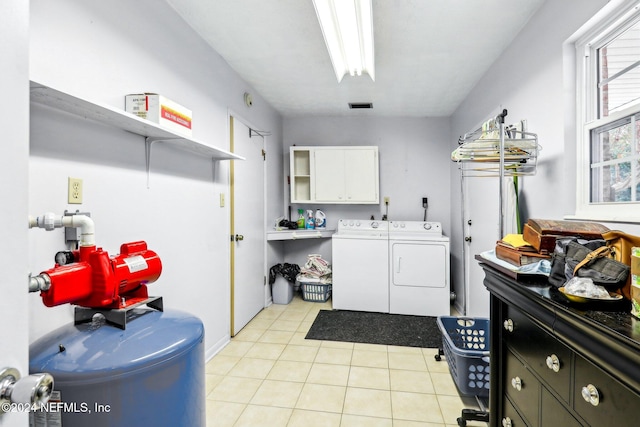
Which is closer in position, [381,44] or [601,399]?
[601,399]

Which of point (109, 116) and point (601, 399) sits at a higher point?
point (109, 116)

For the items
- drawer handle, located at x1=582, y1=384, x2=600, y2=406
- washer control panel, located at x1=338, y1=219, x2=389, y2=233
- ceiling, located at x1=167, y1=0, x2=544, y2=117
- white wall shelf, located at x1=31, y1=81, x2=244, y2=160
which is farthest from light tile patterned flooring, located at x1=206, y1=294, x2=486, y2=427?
ceiling, located at x1=167, y1=0, x2=544, y2=117

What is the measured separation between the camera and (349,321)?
133 inches

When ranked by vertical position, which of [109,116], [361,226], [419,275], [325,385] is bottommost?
A: [325,385]

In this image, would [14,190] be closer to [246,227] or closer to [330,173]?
[246,227]

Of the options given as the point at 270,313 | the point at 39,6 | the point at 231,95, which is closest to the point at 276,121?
the point at 231,95

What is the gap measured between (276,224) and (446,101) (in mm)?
2644

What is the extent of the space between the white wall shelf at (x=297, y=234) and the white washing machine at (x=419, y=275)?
0.98m

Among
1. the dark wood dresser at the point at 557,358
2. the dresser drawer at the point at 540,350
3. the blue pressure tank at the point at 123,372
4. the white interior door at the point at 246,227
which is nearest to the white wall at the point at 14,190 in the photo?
the blue pressure tank at the point at 123,372

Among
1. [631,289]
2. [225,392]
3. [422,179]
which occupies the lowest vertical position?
[225,392]

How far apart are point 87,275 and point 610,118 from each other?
234cm

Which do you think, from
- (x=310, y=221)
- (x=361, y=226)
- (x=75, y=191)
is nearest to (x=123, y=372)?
(x=75, y=191)

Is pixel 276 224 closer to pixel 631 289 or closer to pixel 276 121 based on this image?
pixel 276 121

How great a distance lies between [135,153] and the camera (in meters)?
1.73
